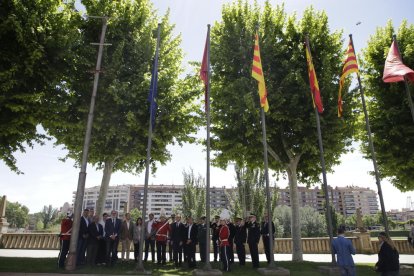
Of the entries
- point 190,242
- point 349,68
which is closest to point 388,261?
point 190,242

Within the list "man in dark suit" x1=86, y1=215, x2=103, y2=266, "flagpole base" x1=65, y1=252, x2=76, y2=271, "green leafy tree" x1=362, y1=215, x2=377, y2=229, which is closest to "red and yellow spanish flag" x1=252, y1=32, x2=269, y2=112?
"man in dark suit" x1=86, y1=215, x2=103, y2=266

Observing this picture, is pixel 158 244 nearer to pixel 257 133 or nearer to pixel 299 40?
pixel 257 133

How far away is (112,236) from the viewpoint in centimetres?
1197

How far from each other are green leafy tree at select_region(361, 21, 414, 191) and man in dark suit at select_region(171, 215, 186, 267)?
11.2 m

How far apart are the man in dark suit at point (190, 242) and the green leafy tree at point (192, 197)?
71.6 ft

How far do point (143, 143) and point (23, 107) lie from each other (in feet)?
17.4

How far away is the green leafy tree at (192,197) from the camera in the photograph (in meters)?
34.9

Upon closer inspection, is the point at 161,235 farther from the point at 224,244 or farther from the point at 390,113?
the point at 390,113

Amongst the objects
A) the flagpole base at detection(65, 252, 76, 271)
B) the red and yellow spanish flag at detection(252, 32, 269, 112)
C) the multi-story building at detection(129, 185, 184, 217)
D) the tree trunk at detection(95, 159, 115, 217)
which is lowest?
the flagpole base at detection(65, 252, 76, 271)

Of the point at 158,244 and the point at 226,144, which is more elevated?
the point at 226,144

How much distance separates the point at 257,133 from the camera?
14984mm

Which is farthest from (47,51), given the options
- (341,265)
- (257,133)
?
(341,265)

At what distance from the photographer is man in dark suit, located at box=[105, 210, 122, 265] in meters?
12.0

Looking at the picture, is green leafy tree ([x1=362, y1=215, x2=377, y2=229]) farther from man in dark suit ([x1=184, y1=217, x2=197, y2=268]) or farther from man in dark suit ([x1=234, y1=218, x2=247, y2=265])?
man in dark suit ([x1=184, y1=217, x2=197, y2=268])
